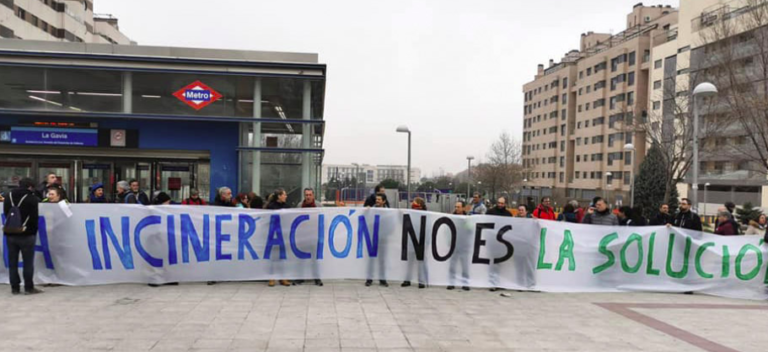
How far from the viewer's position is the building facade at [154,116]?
1331 cm

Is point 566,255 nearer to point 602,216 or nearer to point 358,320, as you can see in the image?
point 602,216

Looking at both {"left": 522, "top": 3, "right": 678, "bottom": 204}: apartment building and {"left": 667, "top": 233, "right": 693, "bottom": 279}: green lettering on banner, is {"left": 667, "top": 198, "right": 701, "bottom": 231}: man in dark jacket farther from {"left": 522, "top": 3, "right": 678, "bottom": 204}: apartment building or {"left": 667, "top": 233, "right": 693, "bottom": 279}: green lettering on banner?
{"left": 522, "top": 3, "right": 678, "bottom": 204}: apartment building

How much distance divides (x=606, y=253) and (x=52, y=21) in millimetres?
67010

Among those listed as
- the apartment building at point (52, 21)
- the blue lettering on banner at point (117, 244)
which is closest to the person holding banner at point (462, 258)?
the blue lettering on banner at point (117, 244)

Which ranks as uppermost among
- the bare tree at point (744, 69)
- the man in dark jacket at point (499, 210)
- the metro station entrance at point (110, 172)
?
the bare tree at point (744, 69)

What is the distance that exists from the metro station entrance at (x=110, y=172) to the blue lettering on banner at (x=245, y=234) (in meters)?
6.66

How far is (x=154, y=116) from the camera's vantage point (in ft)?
44.1

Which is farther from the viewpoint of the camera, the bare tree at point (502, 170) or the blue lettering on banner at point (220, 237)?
the bare tree at point (502, 170)

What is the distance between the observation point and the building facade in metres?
13.3

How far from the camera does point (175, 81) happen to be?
1368 centimetres

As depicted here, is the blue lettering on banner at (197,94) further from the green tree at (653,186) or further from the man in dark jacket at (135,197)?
the green tree at (653,186)

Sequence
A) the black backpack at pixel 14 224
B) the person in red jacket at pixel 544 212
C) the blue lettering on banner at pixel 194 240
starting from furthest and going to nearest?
the person in red jacket at pixel 544 212
the blue lettering on banner at pixel 194 240
the black backpack at pixel 14 224

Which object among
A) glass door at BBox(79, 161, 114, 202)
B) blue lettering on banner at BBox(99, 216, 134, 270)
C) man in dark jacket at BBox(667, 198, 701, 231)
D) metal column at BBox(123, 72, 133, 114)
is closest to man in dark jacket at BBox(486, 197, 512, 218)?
man in dark jacket at BBox(667, 198, 701, 231)

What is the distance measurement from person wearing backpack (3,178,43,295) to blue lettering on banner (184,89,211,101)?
22.2ft
